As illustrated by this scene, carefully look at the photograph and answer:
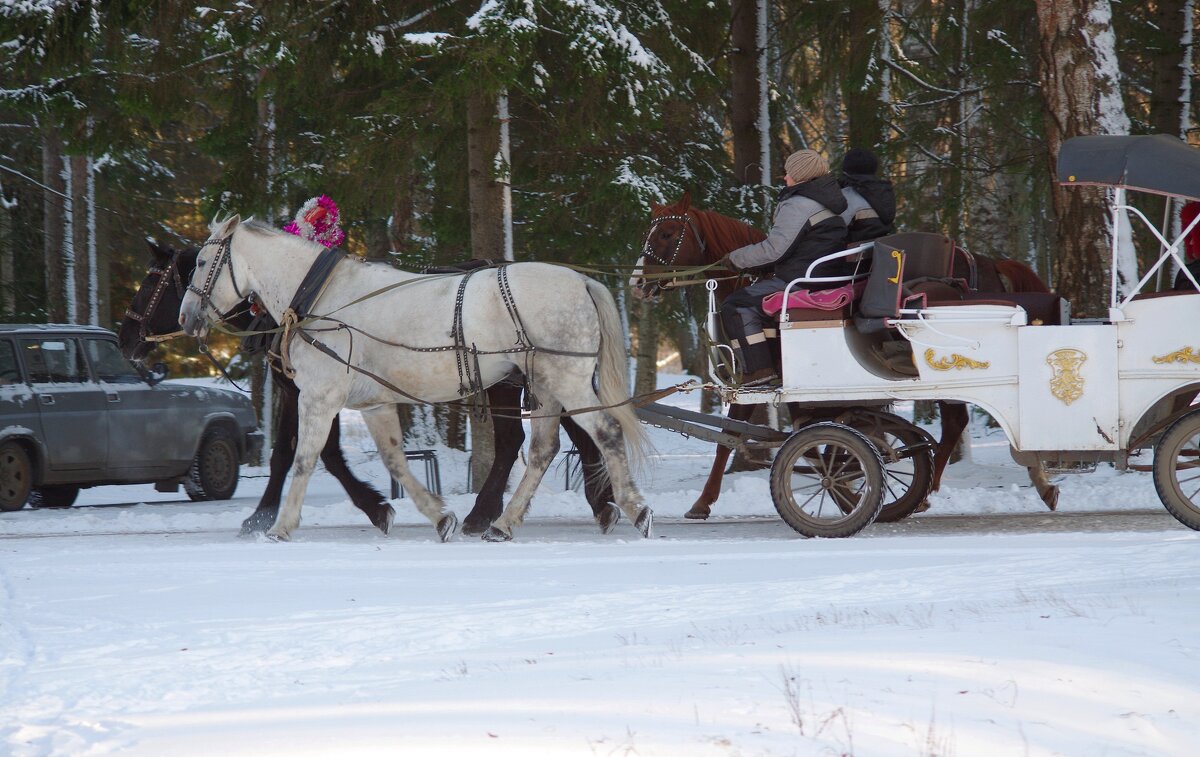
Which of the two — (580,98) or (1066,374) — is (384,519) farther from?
(580,98)

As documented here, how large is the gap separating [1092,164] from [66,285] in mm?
16685

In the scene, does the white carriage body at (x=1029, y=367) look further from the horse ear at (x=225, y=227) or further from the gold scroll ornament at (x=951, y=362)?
the horse ear at (x=225, y=227)

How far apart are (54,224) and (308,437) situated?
534 inches

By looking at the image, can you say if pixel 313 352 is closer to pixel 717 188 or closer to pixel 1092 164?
pixel 1092 164

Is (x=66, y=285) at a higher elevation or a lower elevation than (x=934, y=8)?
lower

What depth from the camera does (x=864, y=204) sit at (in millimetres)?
8930

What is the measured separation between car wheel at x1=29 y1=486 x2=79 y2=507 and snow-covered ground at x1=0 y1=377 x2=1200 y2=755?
454 centimetres

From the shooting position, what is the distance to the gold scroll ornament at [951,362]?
8188mm

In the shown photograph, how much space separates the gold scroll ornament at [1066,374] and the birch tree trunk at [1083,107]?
2.92 meters

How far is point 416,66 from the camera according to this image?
43.6 ft

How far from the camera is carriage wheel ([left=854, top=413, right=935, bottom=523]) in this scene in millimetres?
8719

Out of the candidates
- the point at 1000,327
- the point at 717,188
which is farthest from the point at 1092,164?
the point at 717,188

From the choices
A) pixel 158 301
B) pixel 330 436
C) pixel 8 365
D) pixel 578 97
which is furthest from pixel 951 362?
pixel 8 365

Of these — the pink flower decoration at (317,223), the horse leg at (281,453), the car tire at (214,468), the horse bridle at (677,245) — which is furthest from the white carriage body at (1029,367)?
the car tire at (214,468)
